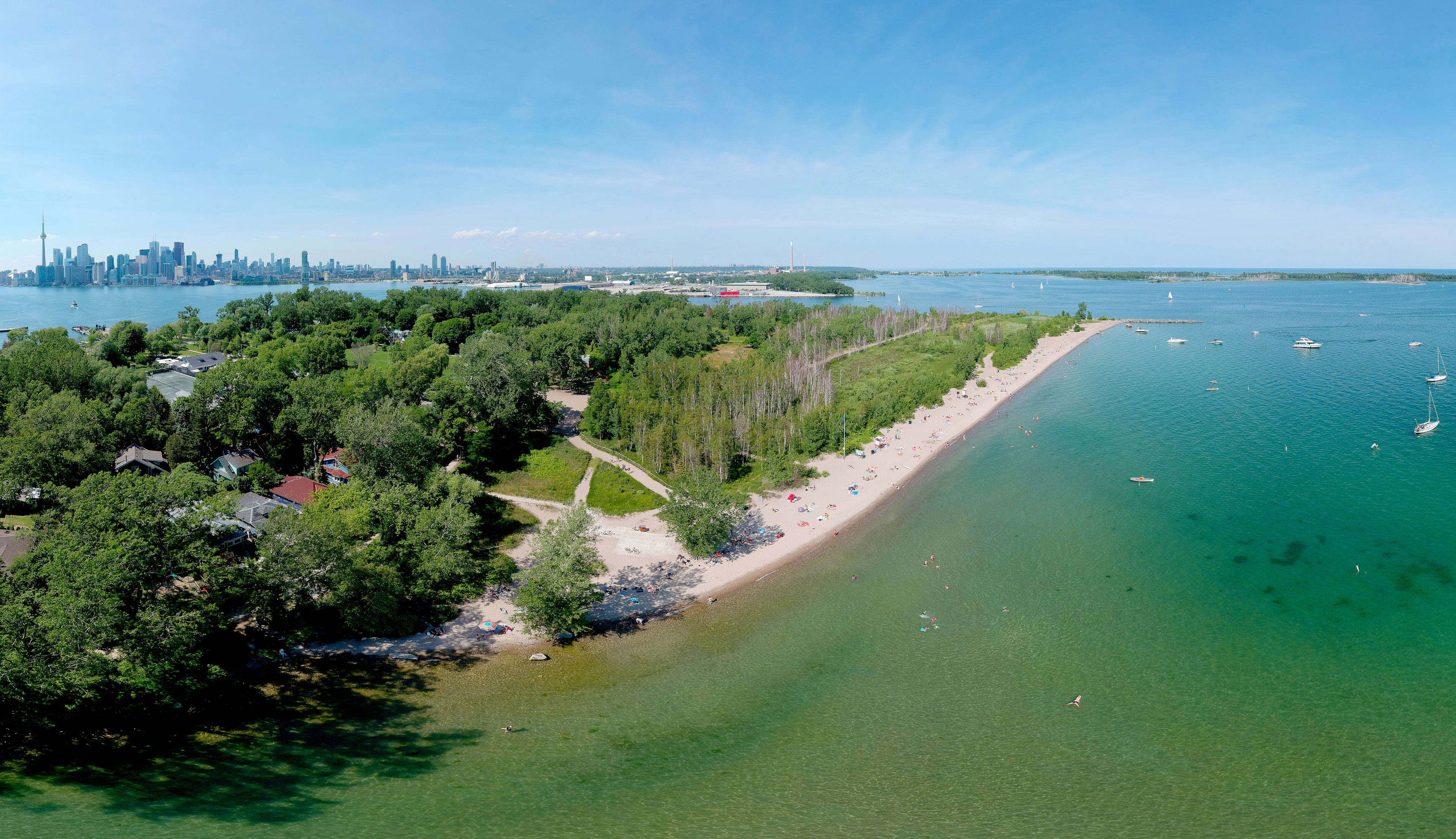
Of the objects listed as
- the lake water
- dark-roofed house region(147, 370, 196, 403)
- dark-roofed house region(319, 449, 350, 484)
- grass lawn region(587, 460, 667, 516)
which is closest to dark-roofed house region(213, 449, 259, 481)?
dark-roofed house region(319, 449, 350, 484)

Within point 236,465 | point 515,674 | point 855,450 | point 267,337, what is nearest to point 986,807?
point 515,674

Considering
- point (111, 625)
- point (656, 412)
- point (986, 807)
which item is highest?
point (656, 412)

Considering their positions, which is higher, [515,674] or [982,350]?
[982,350]

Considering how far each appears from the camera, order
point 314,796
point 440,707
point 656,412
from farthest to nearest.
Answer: point 656,412, point 440,707, point 314,796

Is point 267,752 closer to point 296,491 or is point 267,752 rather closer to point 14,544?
point 14,544

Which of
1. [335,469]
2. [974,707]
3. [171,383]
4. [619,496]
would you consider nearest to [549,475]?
[619,496]

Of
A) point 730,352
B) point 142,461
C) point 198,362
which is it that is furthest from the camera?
point 730,352

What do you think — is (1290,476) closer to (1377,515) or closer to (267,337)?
(1377,515)
